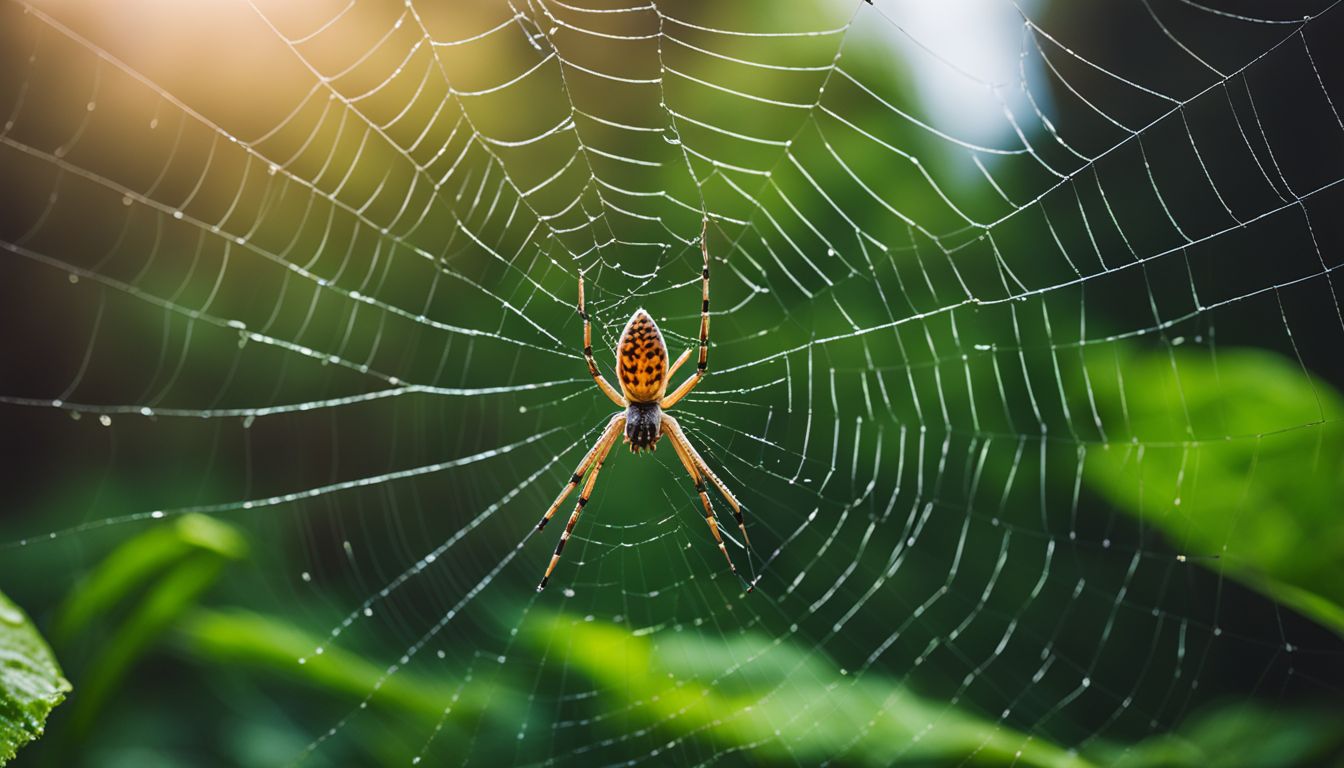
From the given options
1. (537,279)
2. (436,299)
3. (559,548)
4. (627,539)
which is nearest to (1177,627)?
(627,539)

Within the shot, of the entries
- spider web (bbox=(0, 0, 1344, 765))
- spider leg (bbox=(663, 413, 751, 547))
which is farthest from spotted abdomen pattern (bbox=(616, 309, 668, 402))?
spider web (bbox=(0, 0, 1344, 765))

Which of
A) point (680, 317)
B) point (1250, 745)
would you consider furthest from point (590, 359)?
point (1250, 745)

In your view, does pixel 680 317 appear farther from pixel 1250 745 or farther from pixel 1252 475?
pixel 1250 745

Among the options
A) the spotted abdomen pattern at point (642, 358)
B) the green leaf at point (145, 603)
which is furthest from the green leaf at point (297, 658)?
the spotted abdomen pattern at point (642, 358)

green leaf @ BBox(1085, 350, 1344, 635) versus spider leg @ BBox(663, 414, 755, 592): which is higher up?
green leaf @ BBox(1085, 350, 1344, 635)

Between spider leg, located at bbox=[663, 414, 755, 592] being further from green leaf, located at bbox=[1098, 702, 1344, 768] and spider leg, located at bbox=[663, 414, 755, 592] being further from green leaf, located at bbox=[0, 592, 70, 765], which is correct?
green leaf, located at bbox=[0, 592, 70, 765]

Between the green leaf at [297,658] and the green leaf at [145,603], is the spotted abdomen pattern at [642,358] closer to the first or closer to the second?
the green leaf at [297,658]

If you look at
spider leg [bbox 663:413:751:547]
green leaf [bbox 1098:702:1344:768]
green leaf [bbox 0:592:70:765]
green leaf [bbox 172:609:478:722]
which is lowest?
green leaf [bbox 172:609:478:722]

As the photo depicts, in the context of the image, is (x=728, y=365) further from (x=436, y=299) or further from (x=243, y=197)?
(x=243, y=197)
